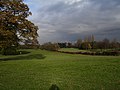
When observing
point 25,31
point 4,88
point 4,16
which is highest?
point 4,16

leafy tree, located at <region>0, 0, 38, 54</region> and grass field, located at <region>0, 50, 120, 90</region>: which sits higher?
leafy tree, located at <region>0, 0, 38, 54</region>

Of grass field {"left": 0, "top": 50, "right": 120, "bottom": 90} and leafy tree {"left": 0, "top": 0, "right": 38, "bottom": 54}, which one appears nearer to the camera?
grass field {"left": 0, "top": 50, "right": 120, "bottom": 90}

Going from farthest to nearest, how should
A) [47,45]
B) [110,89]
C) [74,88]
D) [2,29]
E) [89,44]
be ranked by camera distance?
[89,44], [47,45], [2,29], [74,88], [110,89]

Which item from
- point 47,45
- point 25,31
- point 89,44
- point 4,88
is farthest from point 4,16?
point 89,44

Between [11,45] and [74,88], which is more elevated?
[11,45]

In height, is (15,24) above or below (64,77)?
above

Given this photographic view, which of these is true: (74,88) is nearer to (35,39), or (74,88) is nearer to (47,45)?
(35,39)

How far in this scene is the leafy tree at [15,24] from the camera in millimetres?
41375

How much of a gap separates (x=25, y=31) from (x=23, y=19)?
2604 mm

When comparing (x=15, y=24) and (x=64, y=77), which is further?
(x=15, y=24)

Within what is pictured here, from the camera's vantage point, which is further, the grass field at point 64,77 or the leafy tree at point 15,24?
the leafy tree at point 15,24

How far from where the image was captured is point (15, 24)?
142 feet

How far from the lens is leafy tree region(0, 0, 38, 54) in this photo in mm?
41375

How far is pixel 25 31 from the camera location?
44375 mm
